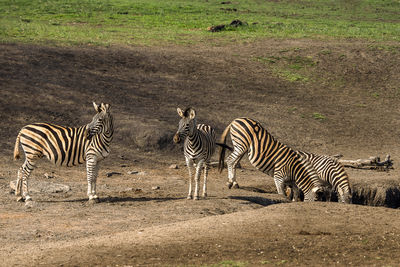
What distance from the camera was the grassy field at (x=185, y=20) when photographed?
96.9 feet

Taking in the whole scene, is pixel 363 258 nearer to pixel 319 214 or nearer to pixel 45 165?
pixel 319 214

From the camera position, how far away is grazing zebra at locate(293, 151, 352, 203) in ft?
48.3

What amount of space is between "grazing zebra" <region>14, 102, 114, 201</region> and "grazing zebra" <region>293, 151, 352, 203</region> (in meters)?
4.40

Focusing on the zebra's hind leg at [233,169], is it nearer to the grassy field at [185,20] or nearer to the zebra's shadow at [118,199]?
the zebra's shadow at [118,199]

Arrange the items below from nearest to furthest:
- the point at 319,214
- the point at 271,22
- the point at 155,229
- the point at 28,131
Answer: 1. the point at 155,229
2. the point at 319,214
3. the point at 28,131
4. the point at 271,22

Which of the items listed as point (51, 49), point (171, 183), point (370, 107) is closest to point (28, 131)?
point (171, 183)

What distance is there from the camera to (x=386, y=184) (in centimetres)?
1661

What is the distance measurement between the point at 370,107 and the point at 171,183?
425 inches

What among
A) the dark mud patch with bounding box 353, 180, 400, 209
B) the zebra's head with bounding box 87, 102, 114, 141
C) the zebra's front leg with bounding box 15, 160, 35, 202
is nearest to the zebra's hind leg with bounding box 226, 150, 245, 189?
the dark mud patch with bounding box 353, 180, 400, 209

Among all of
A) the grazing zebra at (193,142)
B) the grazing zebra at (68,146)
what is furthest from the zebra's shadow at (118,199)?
the grazing zebra at (193,142)

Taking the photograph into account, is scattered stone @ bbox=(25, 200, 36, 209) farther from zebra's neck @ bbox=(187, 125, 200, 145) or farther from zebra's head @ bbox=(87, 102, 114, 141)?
zebra's neck @ bbox=(187, 125, 200, 145)

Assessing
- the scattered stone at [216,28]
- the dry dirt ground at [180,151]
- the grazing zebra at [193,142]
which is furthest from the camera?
the scattered stone at [216,28]

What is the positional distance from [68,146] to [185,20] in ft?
78.3

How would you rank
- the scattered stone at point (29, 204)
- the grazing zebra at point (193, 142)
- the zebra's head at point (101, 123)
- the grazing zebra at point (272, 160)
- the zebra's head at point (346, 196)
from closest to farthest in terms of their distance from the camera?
the scattered stone at point (29, 204), the zebra's head at point (101, 123), the grazing zebra at point (193, 142), the grazing zebra at point (272, 160), the zebra's head at point (346, 196)
